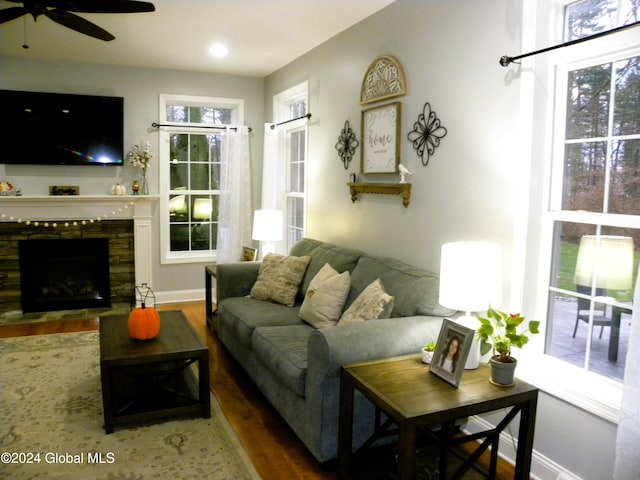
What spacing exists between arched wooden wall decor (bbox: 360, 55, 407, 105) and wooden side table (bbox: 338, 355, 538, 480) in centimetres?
187

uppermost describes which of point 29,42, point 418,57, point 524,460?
point 29,42

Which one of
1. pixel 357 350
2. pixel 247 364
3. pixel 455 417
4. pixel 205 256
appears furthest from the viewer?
pixel 205 256

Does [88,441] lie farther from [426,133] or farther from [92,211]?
[92,211]

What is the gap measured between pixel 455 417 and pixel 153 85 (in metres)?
4.96

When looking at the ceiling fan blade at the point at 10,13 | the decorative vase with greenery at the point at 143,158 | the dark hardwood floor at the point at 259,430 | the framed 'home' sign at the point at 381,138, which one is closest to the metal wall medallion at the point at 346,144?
the framed 'home' sign at the point at 381,138

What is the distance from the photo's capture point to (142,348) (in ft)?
9.73

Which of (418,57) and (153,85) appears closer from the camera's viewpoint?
(418,57)

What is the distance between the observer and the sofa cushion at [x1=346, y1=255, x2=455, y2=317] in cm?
280

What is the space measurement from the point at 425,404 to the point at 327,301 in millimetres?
1437

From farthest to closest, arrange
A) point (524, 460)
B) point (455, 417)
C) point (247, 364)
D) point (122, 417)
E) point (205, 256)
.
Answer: point (205, 256), point (247, 364), point (122, 417), point (524, 460), point (455, 417)

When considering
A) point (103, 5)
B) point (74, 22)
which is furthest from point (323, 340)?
point (74, 22)

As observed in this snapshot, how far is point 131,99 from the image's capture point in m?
5.57

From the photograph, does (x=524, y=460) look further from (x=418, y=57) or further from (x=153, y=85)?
(x=153, y=85)

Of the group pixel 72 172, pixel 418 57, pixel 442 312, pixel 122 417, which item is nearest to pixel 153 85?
pixel 72 172
